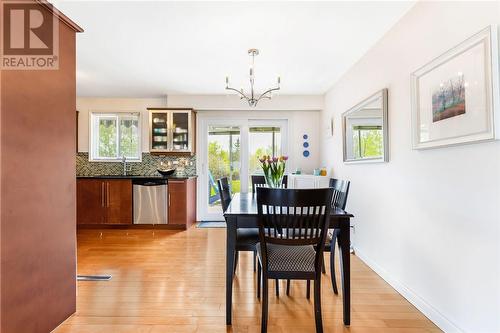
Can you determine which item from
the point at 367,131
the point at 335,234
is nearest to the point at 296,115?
the point at 367,131

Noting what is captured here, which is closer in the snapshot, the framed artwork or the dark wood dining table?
the framed artwork

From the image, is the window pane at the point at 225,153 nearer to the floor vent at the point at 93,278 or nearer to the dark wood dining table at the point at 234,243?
the floor vent at the point at 93,278

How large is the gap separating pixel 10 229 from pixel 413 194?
2777 mm

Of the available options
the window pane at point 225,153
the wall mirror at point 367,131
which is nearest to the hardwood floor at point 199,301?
the wall mirror at point 367,131

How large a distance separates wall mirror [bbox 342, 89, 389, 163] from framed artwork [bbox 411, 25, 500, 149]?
1.70 ft

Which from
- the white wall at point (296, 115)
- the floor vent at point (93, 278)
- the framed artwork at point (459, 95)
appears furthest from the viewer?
the white wall at point (296, 115)

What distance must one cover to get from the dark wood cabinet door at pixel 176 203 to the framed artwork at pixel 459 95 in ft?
11.5

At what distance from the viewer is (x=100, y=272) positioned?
9.11ft

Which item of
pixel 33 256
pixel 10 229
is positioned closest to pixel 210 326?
pixel 33 256

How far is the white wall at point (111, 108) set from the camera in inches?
201

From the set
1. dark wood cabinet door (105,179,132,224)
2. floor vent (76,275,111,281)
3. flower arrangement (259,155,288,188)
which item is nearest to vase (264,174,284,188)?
flower arrangement (259,155,288,188)

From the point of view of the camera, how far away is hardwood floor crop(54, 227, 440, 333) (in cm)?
186

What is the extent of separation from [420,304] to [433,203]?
2.64 feet

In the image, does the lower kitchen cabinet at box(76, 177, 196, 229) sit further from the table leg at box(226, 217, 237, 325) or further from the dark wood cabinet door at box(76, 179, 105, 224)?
the table leg at box(226, 217, 237, 325)
